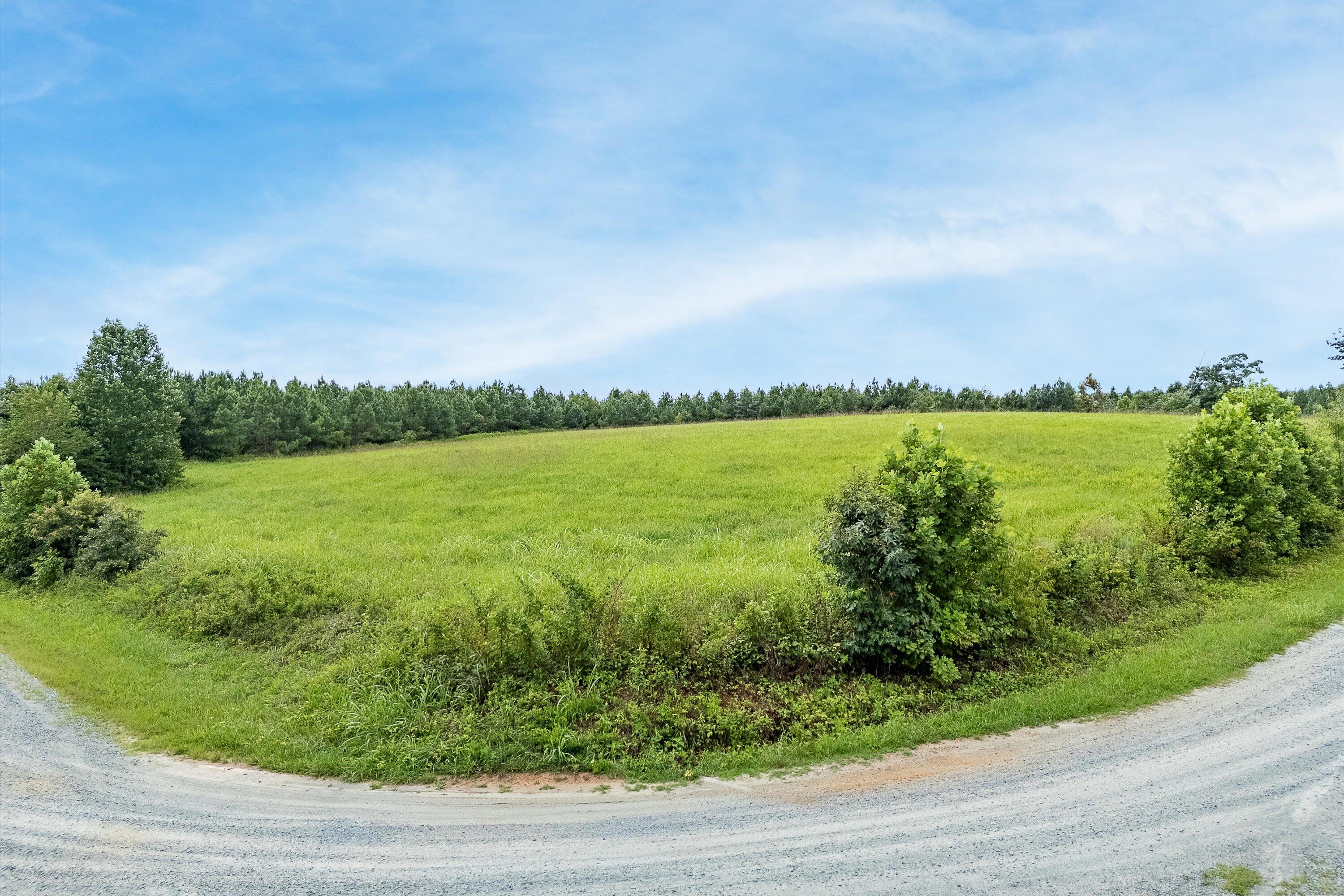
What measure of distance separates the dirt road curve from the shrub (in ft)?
7.10

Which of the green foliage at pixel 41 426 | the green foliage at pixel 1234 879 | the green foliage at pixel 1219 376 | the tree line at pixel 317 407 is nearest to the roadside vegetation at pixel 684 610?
the green foliage at pixel 1234 879

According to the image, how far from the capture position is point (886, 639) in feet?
36.5

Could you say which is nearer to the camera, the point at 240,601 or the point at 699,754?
the point at 699,754

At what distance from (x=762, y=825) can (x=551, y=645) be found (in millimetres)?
5098

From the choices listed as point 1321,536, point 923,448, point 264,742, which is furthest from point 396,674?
point 1321,536

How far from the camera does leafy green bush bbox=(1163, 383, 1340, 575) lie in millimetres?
17734

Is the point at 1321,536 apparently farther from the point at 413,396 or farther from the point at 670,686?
the point at 413,396

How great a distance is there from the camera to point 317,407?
7056 cm

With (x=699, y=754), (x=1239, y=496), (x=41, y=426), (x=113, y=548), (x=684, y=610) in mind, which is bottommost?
(x=699, y=754)

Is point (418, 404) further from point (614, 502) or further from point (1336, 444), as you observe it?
point (1336, 444)

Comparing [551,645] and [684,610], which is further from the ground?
[684,610]

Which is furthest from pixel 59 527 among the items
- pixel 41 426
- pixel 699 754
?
pixel 41 426

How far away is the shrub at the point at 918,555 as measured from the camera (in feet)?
36.7

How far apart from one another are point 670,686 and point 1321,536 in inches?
851
